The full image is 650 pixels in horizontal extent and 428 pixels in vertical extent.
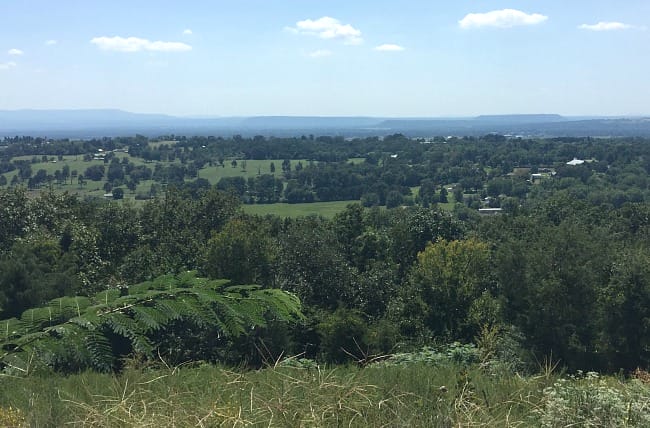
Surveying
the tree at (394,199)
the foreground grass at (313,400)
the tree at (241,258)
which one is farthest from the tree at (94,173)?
the foreground grass at (313,400)

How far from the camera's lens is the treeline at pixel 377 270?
863 inches

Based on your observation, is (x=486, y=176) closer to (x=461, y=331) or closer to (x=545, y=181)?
(x=545, y=181)

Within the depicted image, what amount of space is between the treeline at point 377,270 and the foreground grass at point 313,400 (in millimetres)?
3977

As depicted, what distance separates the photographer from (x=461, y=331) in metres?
27.5

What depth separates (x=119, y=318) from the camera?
4777mm

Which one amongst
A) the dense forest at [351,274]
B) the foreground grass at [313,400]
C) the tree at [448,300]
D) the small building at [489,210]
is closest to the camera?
the foreground grass at [313,400]

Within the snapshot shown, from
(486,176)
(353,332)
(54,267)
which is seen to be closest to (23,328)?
(353,332)

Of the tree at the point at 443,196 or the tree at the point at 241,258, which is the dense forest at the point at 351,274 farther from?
the tree at the point at 443,196

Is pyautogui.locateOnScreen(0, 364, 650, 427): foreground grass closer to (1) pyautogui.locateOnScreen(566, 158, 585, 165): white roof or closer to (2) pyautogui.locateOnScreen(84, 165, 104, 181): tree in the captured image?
(2) pyautogui.locateOnScreen(84, 165, 104, 181): tree

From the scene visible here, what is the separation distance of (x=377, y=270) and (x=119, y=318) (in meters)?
31.1

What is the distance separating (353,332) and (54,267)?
18.3 metres

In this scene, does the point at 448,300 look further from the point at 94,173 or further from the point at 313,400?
the point at 94,173

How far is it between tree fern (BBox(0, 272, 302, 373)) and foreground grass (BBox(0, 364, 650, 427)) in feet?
0.98

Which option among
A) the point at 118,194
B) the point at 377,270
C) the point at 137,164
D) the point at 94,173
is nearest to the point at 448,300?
the point at 377,270
